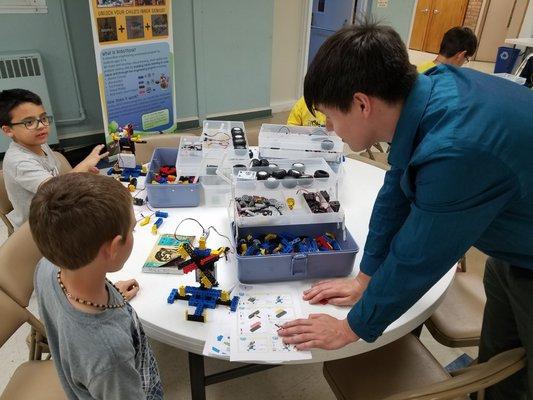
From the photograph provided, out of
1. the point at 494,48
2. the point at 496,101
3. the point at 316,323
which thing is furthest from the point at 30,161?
the point at 494,48

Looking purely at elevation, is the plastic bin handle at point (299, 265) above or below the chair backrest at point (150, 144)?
above

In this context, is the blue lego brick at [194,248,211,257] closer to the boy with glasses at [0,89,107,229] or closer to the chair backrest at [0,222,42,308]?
the chair backrest at [0,222,42,308]

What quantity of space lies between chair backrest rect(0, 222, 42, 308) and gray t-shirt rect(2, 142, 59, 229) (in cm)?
53

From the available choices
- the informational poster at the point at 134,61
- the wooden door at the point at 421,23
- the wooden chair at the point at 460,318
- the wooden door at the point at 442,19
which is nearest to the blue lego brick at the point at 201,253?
the wooden chair at the point at 460,318

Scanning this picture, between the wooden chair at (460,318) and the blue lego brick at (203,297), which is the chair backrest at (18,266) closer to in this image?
the blue lego brick at (203,297)

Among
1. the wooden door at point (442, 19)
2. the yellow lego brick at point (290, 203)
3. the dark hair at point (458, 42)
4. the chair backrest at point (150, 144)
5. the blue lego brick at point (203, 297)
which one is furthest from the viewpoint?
the wooden door at point (442, 19)

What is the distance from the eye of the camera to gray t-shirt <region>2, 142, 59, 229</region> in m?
1.69

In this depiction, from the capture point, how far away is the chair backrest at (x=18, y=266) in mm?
1154

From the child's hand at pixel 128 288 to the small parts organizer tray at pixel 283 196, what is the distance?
Answer: 36 centimetres

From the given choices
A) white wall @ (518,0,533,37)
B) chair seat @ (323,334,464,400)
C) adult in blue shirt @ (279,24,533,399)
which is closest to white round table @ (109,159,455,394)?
adult in blue shirt @ (279,24,533,399)

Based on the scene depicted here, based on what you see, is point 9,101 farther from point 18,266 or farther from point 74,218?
point 74,218

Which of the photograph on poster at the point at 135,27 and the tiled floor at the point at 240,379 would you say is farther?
the photograph on poster at the point at 135,27

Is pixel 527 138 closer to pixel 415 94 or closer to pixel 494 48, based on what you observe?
pixel 415 94

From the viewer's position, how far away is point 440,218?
75cm
